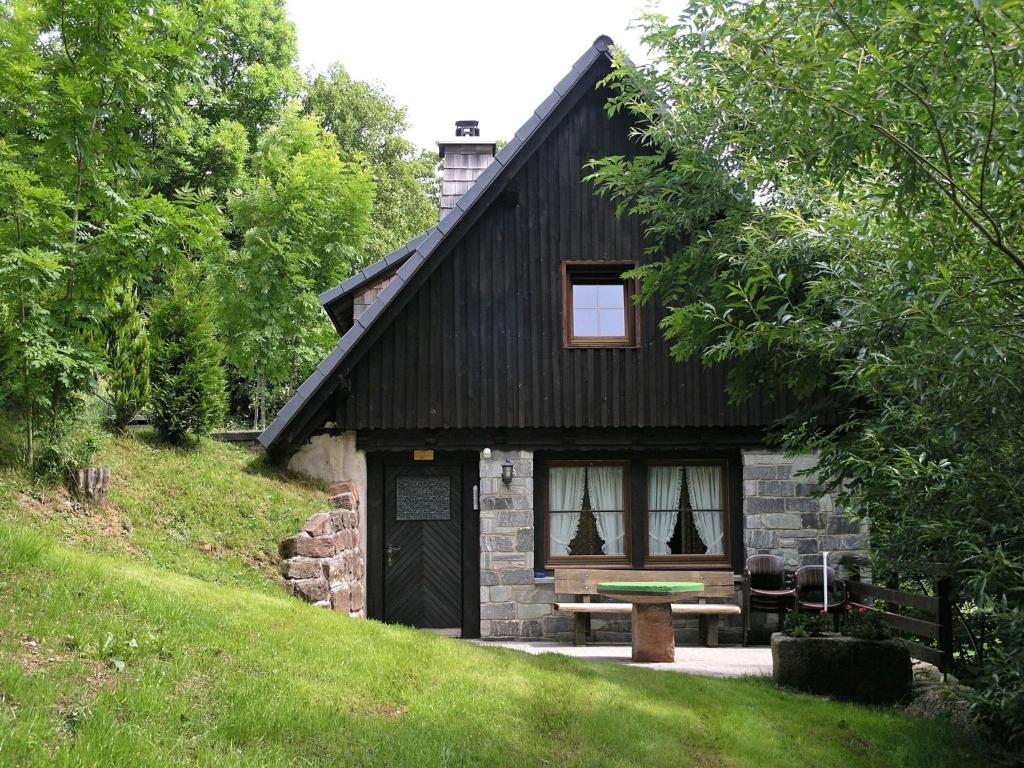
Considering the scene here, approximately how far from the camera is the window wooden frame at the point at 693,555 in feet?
42.1

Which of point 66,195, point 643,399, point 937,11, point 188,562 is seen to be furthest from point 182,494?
point 937,11

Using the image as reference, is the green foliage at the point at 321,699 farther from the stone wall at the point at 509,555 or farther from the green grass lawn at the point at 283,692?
the stone wall at the point at 509,555

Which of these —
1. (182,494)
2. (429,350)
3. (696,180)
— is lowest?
(182,494)

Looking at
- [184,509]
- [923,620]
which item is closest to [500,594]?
[184,509]

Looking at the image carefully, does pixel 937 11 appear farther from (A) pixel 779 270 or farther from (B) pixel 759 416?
(B) pixel 759 416

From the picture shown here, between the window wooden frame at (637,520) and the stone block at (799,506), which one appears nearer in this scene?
the stone block at (799,506)

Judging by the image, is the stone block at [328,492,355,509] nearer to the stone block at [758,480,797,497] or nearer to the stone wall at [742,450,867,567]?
the stone wall at [742,450,867,567]

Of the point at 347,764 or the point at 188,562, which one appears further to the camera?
the point at 188,562

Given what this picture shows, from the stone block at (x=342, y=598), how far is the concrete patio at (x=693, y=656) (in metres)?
1.55

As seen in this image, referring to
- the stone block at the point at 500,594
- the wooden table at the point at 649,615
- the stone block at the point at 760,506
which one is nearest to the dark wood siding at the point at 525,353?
the stone block at the point at 760,506

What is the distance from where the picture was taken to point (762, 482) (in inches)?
496

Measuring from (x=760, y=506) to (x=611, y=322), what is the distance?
117 inches

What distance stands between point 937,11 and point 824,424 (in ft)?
27.9

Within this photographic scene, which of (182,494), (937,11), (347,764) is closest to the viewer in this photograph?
(937,11)
